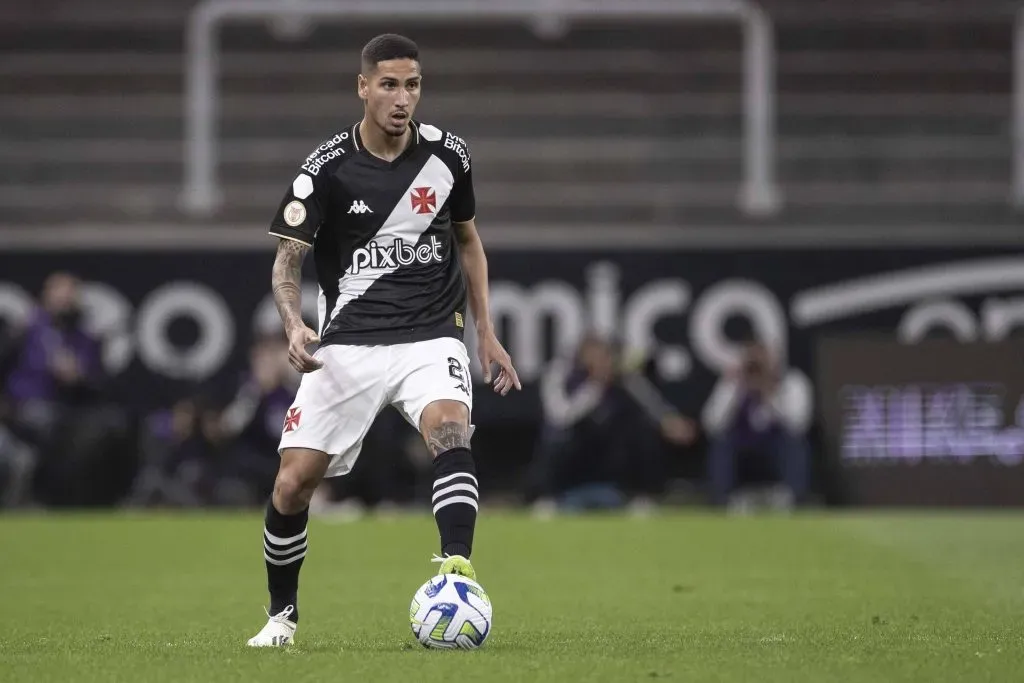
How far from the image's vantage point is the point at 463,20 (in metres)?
20.4

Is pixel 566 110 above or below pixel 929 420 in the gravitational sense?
above

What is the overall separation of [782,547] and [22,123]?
11.3 m

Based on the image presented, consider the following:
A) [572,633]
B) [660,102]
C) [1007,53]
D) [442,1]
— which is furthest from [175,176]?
[572,633]

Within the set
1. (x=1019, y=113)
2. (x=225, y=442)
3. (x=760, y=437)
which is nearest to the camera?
(x=760, y=437)

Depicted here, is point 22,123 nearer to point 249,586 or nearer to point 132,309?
point 132,309

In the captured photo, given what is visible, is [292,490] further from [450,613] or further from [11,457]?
[11,457]

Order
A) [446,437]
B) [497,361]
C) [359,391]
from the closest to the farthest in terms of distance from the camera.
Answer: [446,437]
[359,391]
[497,361]

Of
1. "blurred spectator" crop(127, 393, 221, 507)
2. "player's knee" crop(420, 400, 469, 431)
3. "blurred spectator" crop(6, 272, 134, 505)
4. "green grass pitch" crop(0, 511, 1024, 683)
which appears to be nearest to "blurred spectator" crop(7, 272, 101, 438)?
"blurred spectator" crop(6, 272, 134, 505)

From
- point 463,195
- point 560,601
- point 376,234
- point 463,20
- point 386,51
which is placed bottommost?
point 560,601

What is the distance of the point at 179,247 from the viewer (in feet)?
61.1

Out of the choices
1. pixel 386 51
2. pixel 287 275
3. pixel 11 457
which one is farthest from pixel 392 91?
pixel 11 457

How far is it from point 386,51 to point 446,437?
1.51 meters

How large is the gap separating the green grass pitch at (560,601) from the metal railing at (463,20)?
4968mm

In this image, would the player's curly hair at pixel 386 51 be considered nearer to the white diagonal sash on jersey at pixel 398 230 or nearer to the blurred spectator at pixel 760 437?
the white diagonal sash on jersey at pixel 398 230
